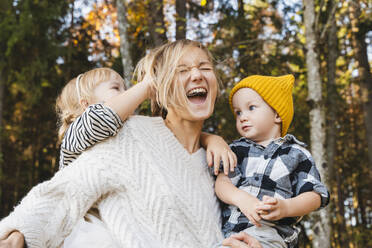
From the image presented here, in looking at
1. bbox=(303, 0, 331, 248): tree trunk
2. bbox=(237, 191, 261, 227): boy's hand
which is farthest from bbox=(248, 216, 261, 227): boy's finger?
bbox=(303, 0, 331, 248): tree trunk

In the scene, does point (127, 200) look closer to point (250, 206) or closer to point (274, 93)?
point (250, 206)

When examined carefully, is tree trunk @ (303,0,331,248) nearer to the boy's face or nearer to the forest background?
the forest background

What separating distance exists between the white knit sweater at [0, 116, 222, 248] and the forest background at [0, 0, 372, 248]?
3.97 meters

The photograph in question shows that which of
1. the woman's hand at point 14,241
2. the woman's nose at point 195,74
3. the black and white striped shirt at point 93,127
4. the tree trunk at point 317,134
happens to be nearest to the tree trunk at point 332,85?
the tree trunk at point 317,134

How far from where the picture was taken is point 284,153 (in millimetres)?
2062

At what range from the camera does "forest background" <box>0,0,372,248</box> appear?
644cm

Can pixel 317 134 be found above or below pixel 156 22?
below

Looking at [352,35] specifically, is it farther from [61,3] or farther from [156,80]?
[156,80]

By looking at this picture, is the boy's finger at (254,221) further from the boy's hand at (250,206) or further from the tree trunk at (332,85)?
the tree trunk at (332,85)

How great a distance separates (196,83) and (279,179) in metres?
0.64

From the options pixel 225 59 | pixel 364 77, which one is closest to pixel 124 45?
pixel 225 59

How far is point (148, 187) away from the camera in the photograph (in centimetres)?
185

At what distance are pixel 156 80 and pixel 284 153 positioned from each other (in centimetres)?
76

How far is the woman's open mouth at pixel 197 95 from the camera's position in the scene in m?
2.13
